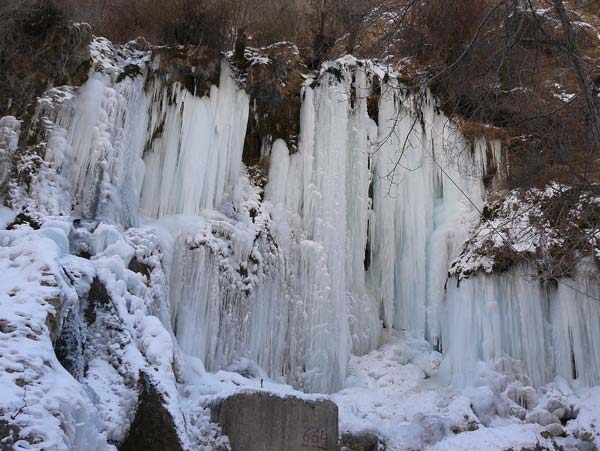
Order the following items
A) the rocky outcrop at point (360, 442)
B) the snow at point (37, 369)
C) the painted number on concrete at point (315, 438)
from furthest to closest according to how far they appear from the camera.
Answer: the rocky outcrop at point (360, 442)
the painted number on concrete at point (315, 438)
the snow at point (37, 369)

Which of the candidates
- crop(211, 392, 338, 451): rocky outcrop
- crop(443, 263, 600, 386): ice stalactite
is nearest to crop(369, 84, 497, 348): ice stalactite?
crop(443, 263, 600, 386): ice stalactite

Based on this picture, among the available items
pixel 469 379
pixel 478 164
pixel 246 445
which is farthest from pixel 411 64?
pixel 246 445

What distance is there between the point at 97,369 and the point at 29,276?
0.97 metres

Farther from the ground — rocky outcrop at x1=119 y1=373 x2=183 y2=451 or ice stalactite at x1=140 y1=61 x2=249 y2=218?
ice stalactite at x1=140 y1=61 x2=249 y2=218

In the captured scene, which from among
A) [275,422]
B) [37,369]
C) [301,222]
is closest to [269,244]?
[301,222]

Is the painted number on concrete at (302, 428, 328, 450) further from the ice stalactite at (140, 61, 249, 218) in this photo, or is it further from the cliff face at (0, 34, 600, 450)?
the ice stalactite at (140, 61, 249, 218)

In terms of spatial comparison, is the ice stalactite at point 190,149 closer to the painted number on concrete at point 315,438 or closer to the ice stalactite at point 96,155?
the ice stalactite at point 96,155

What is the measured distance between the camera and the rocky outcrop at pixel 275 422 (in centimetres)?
676

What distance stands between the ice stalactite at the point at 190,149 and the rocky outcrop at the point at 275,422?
3798 millimetres

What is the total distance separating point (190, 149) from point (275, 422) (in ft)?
15.9

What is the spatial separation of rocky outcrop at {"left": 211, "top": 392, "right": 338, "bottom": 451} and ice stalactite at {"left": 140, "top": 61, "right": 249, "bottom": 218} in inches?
150

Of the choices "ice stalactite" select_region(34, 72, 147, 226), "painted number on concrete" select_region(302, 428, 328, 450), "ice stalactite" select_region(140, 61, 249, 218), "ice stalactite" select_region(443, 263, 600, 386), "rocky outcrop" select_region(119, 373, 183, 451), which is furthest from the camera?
"ice stalactite" select_region(140, 61, 249, 218)

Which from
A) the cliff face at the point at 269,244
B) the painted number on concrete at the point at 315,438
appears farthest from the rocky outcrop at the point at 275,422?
the cliff face at the point at 269,244

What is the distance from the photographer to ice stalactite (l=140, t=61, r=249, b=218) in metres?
9.97
